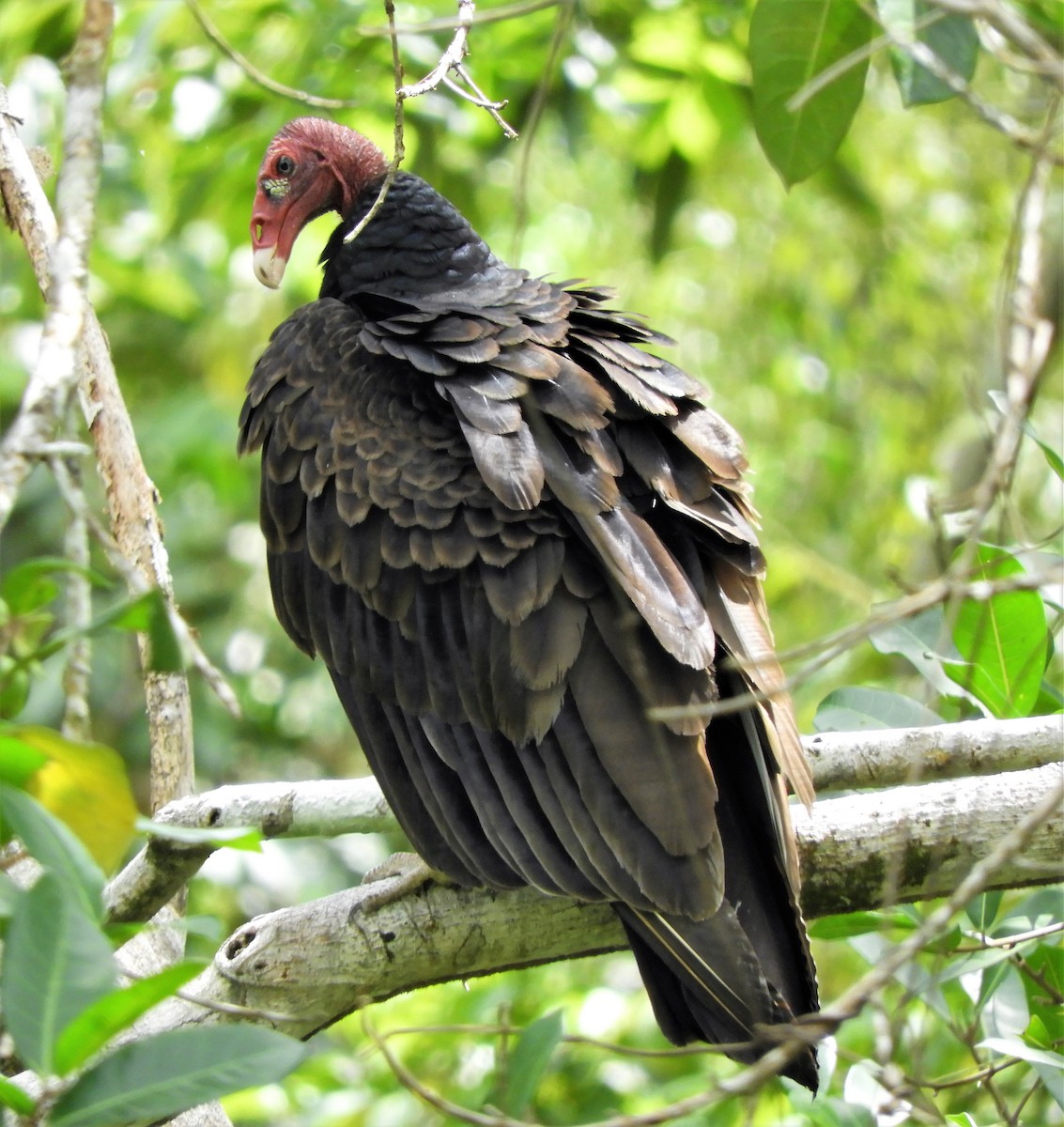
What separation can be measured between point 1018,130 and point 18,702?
4.59 feet

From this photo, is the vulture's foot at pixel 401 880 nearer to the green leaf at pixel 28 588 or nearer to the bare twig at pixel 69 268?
the green leaf at pixel 28 588

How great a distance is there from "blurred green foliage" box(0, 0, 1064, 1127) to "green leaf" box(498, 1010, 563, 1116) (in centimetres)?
202

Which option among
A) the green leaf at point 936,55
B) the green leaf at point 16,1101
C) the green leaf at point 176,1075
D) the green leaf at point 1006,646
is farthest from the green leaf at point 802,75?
the green leaf at point 16,1101

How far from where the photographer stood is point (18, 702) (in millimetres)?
1679

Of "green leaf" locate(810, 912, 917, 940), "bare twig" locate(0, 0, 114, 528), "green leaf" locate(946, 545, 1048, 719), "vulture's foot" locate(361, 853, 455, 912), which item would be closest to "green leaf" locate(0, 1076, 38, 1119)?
"bare twig" locate(0, 0, 114, 528)

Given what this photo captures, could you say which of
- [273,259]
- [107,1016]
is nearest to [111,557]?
[107,1016]

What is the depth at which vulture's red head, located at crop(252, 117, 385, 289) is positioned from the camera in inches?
144

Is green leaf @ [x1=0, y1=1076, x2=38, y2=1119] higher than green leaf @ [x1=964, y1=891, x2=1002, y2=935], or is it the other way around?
green leaf @ [x1=0, y1=1076, x2=38, y2=1119]

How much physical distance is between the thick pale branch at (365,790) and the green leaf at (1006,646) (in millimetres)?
201

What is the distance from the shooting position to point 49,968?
140 centimetres

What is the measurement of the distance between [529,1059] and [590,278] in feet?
14.2

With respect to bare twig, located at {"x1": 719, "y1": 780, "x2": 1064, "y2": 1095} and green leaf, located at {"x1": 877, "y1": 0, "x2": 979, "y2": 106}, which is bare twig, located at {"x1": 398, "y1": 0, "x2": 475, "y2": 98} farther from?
bare twig, located at {"x1": 719, "y1": 780, "x2": 1064, "y2": 1095}

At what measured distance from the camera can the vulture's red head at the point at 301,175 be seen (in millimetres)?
3648

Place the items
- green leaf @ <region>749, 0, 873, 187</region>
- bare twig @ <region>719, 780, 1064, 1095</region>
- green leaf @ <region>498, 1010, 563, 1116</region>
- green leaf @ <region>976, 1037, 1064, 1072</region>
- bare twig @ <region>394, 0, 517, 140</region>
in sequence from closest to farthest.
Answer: bare twig @ <region>719, 780, 1064, 1095</region>
green leaf @ <region>498, 1010, 563, 1116</region>
bare twig @ <region>394, 0, 517, 140</region>
green leaf @ <region>976, 1037, 1064, 1072</region>
green leaf @ <region>749, 0, 873, 187</region>
